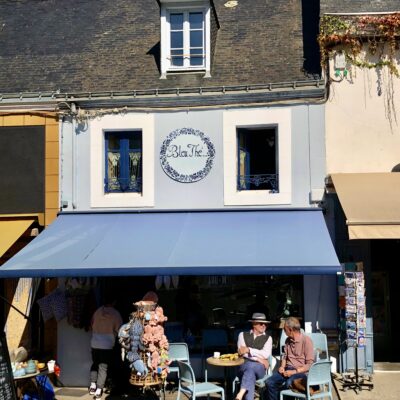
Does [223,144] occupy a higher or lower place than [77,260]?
higher

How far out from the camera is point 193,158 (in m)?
10.7

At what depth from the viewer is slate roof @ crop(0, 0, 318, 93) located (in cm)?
1137

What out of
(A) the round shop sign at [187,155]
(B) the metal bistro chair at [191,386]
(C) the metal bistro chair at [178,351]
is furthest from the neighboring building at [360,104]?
(B) the metal bistro chair at [191,386]

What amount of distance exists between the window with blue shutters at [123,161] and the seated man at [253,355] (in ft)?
12.5

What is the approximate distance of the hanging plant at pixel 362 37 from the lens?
1023cm

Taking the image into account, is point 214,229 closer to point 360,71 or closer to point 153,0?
point 360,71

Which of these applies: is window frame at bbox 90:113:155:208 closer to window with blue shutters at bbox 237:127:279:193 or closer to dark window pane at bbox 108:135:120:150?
dark window pane at bbox 108:135:120:150

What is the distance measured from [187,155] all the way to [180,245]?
2111 millimetres

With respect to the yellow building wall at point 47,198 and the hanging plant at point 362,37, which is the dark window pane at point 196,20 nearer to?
the hanging plant at point 362,37

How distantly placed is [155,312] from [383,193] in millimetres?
4256

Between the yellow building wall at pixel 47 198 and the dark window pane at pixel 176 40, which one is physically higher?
the dark window pane at pixel 176 40

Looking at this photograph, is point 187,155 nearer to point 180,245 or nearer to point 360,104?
point 180,245

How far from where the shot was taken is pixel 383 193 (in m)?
9.47

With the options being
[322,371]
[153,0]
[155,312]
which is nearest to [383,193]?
[322,371]
